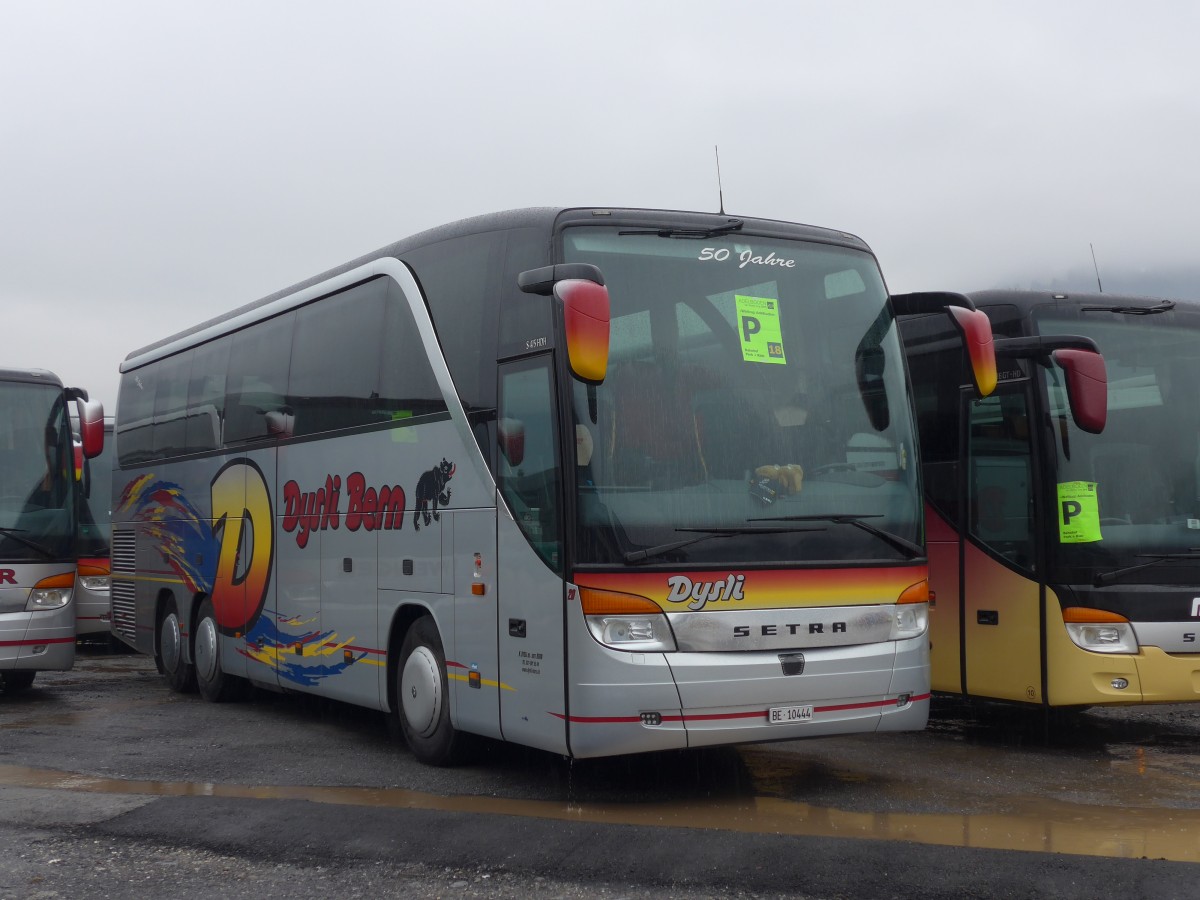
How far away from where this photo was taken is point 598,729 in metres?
7.69

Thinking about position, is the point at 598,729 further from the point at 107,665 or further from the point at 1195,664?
the point at 107,665

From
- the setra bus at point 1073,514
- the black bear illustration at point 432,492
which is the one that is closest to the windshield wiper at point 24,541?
the black bear illustration at point 432,492

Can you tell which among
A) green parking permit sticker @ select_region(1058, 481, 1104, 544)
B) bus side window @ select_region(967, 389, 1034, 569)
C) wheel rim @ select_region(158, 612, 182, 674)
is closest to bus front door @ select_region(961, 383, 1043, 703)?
bus side window @ select_region(967, 389, 1034, 569)

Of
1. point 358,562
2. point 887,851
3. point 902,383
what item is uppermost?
point 902,383

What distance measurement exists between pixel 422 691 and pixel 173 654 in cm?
587

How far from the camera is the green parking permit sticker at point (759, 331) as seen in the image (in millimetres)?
8312

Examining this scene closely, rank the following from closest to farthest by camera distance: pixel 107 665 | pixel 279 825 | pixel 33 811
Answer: pixel 279 825 < pixel 33 811 < pixel 107 665

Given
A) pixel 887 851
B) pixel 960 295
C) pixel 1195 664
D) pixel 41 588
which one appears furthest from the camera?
pixel 41 588

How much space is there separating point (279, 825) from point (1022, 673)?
5.21 metres

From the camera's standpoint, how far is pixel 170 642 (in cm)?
1463

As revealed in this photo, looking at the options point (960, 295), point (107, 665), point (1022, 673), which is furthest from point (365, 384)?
point (107, 665)

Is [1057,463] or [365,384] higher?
[365,384]

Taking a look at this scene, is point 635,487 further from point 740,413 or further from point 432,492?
point 432,492

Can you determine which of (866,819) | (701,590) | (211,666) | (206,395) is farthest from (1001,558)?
(206,395)
